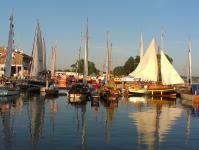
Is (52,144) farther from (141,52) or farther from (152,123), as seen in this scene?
(141,52)

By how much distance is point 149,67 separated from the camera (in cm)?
8519

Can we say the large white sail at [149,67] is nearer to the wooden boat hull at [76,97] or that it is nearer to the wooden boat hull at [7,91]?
the wooden boat hull at [76,97]

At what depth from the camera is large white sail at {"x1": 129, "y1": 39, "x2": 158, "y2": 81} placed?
85.1 meters

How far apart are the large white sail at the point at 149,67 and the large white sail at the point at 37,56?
19386mm

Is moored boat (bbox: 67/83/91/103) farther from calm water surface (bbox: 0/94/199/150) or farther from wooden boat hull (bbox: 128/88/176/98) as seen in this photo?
wooden boat hull (bbox: 128/88/176/98)

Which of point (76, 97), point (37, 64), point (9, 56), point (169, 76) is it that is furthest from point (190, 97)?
point (37, 64)

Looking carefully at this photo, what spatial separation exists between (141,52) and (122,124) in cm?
6361

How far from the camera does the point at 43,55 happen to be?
90938 mm

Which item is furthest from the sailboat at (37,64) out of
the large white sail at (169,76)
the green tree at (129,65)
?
the green tree at (129,65)

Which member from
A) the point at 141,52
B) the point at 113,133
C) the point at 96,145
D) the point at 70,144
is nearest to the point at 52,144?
the point at 70,144

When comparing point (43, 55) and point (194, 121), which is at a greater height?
point (43, 55)

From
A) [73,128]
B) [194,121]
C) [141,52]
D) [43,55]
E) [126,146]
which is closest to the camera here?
[126,146]

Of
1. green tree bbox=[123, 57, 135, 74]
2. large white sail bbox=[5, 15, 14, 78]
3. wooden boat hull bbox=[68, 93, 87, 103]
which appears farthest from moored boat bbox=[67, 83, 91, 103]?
green tree bbox=[123, 57, 135, 74]

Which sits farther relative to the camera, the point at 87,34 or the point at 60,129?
the point at 87,34
